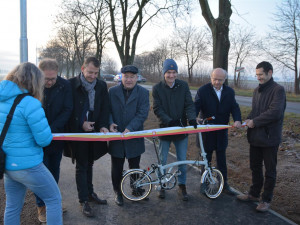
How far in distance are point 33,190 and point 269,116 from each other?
3196mm

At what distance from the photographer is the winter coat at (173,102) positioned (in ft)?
13.9

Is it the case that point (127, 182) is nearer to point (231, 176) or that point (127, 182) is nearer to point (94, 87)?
point (94, 87)

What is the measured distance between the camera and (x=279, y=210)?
158 inches

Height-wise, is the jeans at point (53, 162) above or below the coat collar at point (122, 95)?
below

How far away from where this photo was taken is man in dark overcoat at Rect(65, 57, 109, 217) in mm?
3752

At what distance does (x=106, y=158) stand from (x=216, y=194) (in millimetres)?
3050

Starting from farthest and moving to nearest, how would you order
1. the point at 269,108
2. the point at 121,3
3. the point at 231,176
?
the point at 121,3
the point at 231,176
the point at 269,108

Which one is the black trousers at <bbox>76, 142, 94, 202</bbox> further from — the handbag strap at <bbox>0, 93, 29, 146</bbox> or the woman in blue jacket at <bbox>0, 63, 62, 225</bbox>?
the handbag strap at <bbox>0, 93, 29, 146</bbox>

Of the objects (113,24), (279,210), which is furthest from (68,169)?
(113,24)

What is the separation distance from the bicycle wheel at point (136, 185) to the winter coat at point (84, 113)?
0.59 m

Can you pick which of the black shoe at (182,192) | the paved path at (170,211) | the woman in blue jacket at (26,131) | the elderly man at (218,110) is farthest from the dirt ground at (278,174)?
the woman in blue jacket at (26,131)

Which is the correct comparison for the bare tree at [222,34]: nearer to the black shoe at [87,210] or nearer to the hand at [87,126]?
the hand at [87,126]

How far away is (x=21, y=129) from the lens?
2459mm

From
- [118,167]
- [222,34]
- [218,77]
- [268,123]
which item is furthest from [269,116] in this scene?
[222,34]
